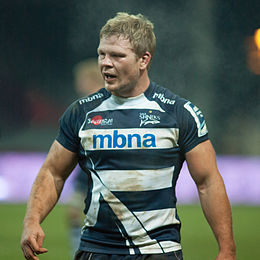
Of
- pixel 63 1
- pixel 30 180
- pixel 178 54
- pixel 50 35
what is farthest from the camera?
pixel 50 35

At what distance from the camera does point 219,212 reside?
10.2 feet

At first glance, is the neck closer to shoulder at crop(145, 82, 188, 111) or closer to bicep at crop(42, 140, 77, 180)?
shoulder at crop(145, 82, 188, 111)

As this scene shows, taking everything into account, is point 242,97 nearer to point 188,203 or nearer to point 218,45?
point 218,45

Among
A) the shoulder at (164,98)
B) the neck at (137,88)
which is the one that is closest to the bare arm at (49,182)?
the neck at (137,88)

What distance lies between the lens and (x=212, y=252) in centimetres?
815

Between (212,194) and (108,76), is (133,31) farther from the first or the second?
(212,194)

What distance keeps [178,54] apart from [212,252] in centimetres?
1043

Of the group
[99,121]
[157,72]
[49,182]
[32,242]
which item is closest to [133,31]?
[99,121]

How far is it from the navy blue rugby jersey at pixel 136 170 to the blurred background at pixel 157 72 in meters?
8.14

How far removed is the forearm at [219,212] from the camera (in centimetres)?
309

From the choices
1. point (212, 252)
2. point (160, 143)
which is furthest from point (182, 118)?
point (212, 252)

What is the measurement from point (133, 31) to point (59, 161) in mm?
786

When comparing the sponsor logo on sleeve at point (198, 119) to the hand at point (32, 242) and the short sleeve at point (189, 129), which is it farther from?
the hand at point (32, 242)

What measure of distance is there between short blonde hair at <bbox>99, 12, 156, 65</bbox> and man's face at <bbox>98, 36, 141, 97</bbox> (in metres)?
0.03
